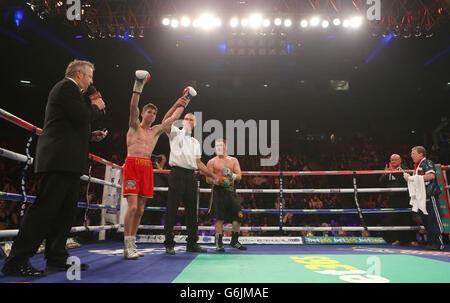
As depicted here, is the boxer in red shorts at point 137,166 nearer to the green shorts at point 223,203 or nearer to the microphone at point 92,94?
the microphone at point 92,94

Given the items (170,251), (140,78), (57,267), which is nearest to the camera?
(57,267)

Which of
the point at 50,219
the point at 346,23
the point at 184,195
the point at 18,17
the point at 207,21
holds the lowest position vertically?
the point at 50,219

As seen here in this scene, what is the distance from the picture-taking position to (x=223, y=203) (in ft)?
10.4

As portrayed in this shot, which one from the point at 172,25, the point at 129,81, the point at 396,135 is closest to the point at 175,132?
the point at 172,25

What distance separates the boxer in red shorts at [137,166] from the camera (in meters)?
2.28

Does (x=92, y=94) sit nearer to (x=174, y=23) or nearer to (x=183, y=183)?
(x=183, y=183)

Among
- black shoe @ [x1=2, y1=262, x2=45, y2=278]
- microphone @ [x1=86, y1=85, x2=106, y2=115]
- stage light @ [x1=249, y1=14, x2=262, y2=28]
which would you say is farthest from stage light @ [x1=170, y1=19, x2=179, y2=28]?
black shoe @ [x1=2, y1=262, x2=45, y2=278]

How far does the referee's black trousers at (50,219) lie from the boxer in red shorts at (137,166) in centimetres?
57

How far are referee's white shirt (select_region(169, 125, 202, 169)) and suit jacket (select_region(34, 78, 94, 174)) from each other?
1171 millimetres

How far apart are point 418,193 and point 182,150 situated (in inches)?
115

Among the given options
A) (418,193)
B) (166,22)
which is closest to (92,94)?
(418,193)

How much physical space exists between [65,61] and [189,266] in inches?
335

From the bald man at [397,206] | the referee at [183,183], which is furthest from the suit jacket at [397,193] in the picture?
the referee at [183,183]
